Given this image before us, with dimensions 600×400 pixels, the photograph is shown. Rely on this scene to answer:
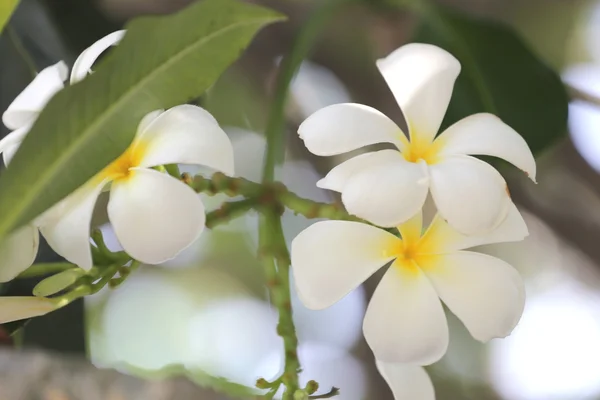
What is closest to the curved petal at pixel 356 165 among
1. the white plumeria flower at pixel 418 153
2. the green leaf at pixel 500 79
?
the white plumeria flower at pixel 418 153

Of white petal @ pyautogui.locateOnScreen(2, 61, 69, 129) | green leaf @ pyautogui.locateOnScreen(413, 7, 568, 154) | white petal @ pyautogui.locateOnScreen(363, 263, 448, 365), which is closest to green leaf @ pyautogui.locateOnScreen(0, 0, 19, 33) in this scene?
white petal @ pyautogui.locateOnScreen(2, 61, 69, 129)

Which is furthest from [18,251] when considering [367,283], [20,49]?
[367,283]

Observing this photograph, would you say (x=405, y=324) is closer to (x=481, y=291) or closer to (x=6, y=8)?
(x=481, y=291)

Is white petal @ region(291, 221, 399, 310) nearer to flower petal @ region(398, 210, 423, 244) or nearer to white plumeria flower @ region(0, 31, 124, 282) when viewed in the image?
flower petal @ region(398, 210, 423, 244)

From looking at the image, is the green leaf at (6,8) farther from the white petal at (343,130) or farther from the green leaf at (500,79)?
the green leaf at (500,79)

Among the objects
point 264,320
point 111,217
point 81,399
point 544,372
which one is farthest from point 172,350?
point 111,217

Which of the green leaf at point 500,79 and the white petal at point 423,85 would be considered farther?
the green leaf at point 500,79

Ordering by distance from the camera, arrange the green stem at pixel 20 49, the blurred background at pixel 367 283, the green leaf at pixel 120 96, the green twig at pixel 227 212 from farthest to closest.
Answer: the blurred background at pixel 367 283, the green stem at pixel 20 49, the green twig at pixel 227 212, the green leaf at pixel 120 96
